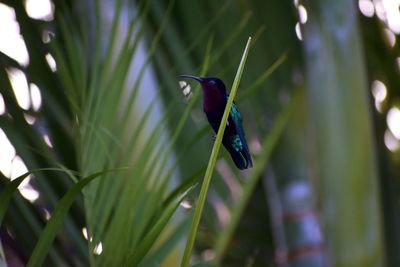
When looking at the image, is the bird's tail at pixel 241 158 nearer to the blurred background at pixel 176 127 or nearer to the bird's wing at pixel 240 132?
the bird's wing at pixel 240 132

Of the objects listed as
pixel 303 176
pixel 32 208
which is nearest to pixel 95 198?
pixel 32 208

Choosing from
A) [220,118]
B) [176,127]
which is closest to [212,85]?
[220,118]

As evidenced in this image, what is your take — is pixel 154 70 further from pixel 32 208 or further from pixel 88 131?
pixel 88 131

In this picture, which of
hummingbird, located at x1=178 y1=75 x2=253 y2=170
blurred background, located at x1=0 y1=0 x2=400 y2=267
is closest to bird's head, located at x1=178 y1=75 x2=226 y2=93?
hummingbird, located at x1=178 y1=75 x2=253 y2=170

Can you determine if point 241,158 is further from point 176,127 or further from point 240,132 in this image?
point 176,127

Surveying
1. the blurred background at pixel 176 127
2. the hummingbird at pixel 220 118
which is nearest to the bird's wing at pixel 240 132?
the hummingbird at pixel 220 118

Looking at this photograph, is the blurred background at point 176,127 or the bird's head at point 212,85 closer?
the bird's head at point 212,85
